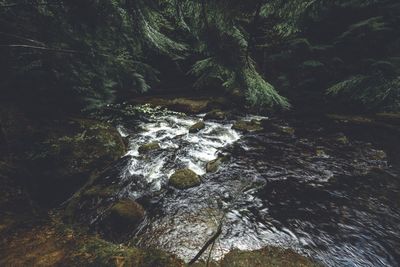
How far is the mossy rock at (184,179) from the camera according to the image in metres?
6.22

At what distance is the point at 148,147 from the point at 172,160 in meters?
1.08

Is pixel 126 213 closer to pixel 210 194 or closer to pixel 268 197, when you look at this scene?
pixel 210 194

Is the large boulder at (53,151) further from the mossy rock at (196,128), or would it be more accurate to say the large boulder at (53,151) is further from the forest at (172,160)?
the mossy rock at (196,128)

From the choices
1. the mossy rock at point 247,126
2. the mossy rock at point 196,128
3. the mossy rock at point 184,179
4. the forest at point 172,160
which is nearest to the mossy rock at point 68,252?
the forest at point 172,160

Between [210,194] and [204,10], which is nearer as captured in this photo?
[204,10]

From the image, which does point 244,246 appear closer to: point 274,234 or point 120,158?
point 274,234

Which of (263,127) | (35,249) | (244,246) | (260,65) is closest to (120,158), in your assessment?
(35,249)

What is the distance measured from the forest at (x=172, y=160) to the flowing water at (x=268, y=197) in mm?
34

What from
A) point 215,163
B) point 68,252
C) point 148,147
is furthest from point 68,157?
point 215,163

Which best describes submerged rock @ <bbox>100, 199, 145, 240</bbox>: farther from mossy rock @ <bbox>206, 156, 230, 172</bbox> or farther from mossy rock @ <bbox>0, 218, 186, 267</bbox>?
mossy rock @ <bbox>206, 156, 230, 172</bbox>

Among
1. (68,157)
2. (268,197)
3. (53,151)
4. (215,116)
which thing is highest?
(53,151)

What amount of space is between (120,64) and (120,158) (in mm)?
2690

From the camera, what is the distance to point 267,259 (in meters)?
4.04

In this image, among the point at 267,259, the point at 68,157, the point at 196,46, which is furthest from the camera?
the point at 68,157
